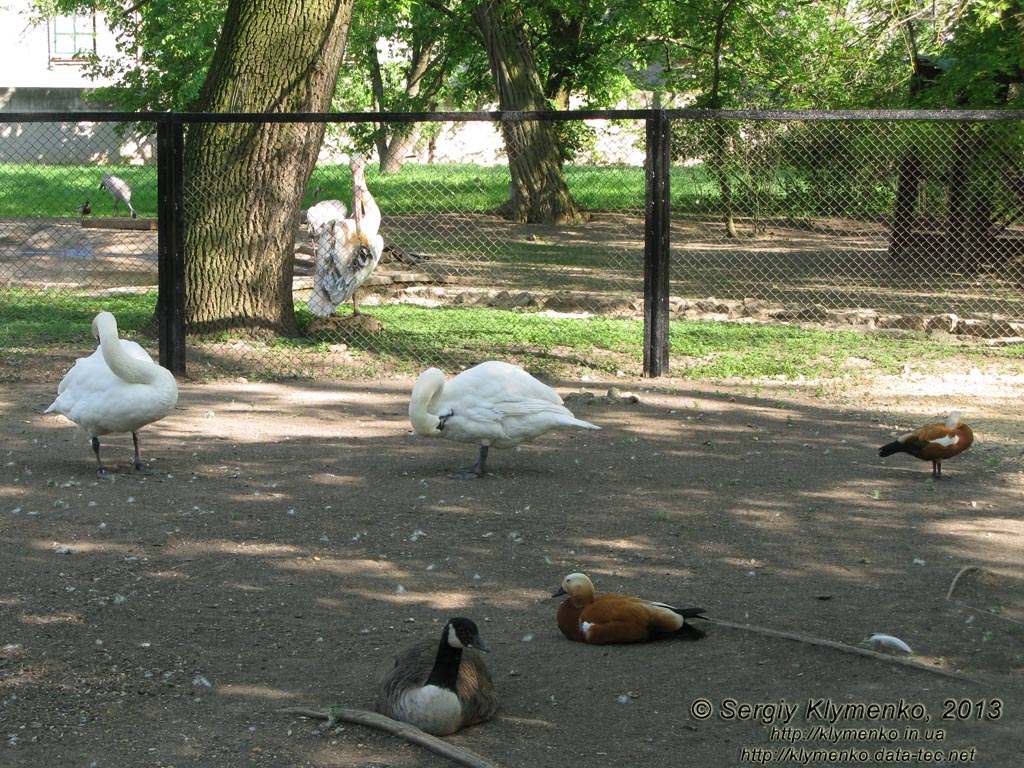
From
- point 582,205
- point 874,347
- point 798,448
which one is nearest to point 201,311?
point 798,448

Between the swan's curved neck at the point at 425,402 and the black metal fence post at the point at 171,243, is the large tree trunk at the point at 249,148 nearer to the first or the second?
the black metal fence post at the point at 171,243

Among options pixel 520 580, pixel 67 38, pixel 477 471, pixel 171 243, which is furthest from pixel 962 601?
pixel 67 38

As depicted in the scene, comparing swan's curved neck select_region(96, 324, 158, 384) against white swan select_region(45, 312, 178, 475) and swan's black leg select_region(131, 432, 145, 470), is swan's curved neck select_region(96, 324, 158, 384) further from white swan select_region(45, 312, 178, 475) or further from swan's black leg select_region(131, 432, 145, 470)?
swan's black leg select_region(131, 432, 145, 470)

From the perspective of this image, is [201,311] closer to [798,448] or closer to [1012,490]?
[798,448]

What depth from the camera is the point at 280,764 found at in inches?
145

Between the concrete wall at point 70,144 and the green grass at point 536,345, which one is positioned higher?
the concrete wall at point 70,144

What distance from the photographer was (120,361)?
22.2 ft

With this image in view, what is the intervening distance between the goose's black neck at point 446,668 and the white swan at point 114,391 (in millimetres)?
3600

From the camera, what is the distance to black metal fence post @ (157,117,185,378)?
9.71m

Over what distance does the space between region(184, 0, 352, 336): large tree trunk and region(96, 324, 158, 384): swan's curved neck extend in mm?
3925

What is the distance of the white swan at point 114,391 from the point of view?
267 inches

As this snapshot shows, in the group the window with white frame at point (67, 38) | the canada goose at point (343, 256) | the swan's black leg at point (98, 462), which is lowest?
the swan's black leg at point (98, 462)

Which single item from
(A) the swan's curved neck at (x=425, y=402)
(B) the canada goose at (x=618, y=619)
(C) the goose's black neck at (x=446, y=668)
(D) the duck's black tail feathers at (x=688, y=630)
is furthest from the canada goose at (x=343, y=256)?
(C) the goose's black neck at (x=446, y=668)

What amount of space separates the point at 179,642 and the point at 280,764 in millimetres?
1173
